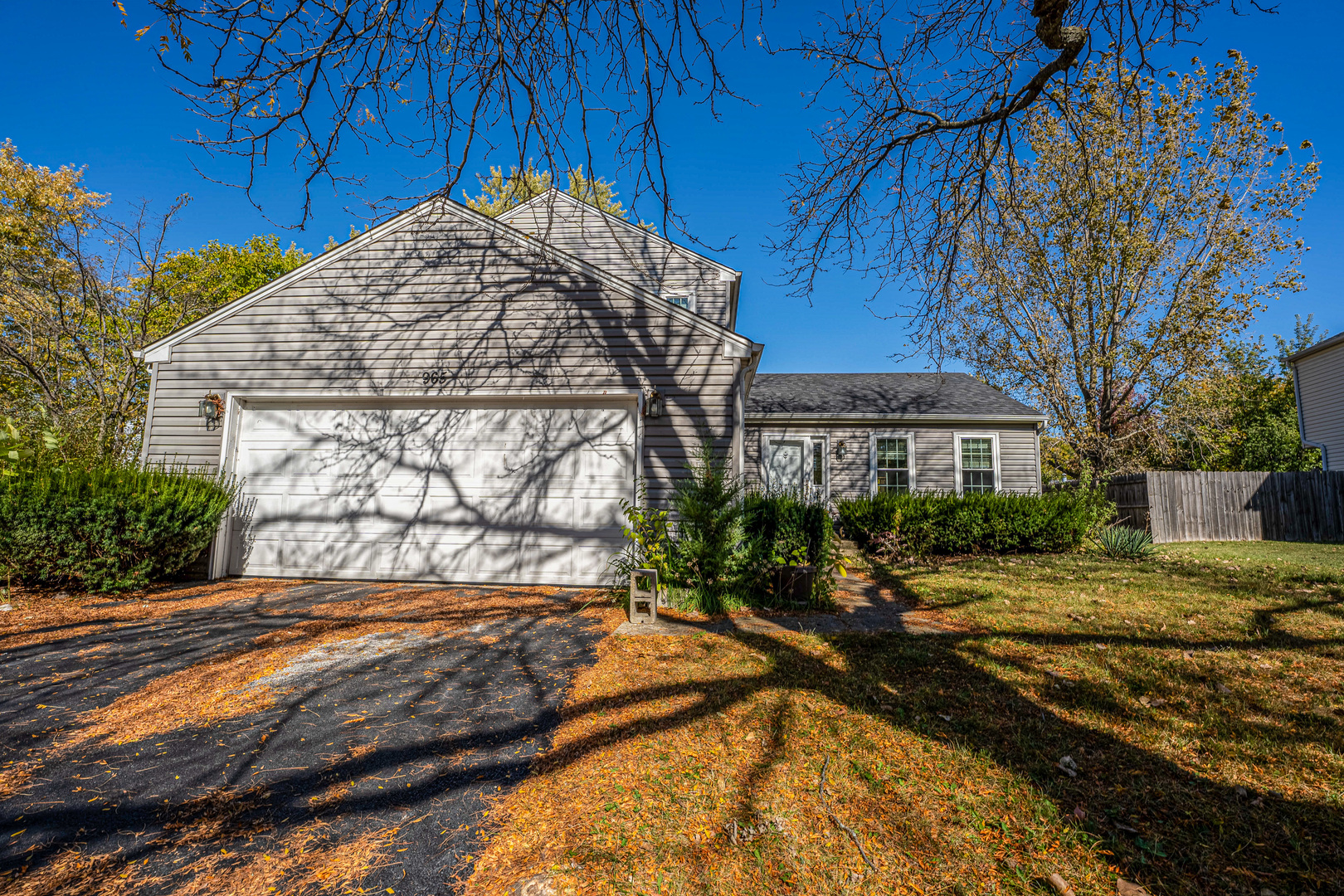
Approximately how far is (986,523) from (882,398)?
5065 mm

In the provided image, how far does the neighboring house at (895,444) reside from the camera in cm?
Answer: 1330

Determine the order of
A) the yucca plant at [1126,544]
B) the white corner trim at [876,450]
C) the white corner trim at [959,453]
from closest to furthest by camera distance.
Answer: the yucca plant at [1126,544] < the white corner trim at [959,453] < the white corner trim at [876,450]

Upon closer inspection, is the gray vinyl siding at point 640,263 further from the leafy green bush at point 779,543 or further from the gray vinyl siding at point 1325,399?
the gray vinyl siding at point 1325,399

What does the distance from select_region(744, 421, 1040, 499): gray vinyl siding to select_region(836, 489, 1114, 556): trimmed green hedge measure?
2913 mm

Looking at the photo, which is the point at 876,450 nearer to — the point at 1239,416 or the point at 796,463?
the point at 796,463

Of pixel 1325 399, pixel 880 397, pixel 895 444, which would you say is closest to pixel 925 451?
pixel 895 444

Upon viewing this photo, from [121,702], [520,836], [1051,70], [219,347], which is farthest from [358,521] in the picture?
[1051,70]

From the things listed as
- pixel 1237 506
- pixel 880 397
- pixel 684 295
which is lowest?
pixel 1237 506

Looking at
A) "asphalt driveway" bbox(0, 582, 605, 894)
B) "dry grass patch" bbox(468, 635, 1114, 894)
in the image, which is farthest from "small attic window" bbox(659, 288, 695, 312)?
"dry grass patch" bbox(468, 635, 1114, 894)

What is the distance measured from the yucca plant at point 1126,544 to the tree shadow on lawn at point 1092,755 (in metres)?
5.33

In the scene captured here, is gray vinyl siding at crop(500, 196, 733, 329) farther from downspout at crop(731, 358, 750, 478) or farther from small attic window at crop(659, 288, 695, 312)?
downspout at crop(731, 358, 750, 478)

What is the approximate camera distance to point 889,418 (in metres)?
13.4

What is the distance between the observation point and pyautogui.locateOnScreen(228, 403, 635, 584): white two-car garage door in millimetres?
7102

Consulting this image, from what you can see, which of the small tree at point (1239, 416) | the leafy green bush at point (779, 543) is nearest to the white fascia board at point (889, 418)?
the small tree at point (1239, 416)
